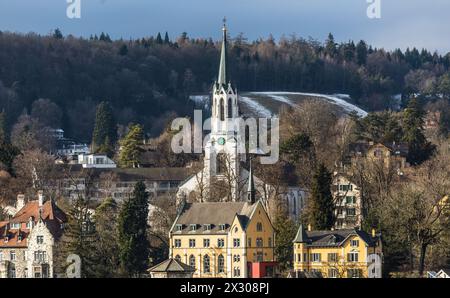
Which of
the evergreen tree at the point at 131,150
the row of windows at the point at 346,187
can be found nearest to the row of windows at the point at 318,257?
the row of windows at the point at 346,187

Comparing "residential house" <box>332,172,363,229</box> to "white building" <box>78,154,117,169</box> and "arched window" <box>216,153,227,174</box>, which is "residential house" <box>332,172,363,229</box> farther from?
"white building" <box>78,154,117,169</box>

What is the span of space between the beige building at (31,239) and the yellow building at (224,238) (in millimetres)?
5806

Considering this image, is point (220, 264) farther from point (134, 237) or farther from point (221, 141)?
point (221, 141)

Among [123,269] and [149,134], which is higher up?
Result: [149,134]

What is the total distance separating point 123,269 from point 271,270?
6.75 metres

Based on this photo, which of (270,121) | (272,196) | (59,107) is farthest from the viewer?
(59,107)

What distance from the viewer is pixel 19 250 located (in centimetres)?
8056

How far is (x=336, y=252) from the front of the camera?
246 ft

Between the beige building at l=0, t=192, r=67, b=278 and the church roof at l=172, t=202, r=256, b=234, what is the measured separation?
5922 millimetres

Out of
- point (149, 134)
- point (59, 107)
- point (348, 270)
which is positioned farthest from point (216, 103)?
point (59, 107)

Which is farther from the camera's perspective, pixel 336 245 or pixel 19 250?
pixel 19 250

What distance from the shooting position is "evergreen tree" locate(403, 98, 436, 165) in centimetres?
10975
